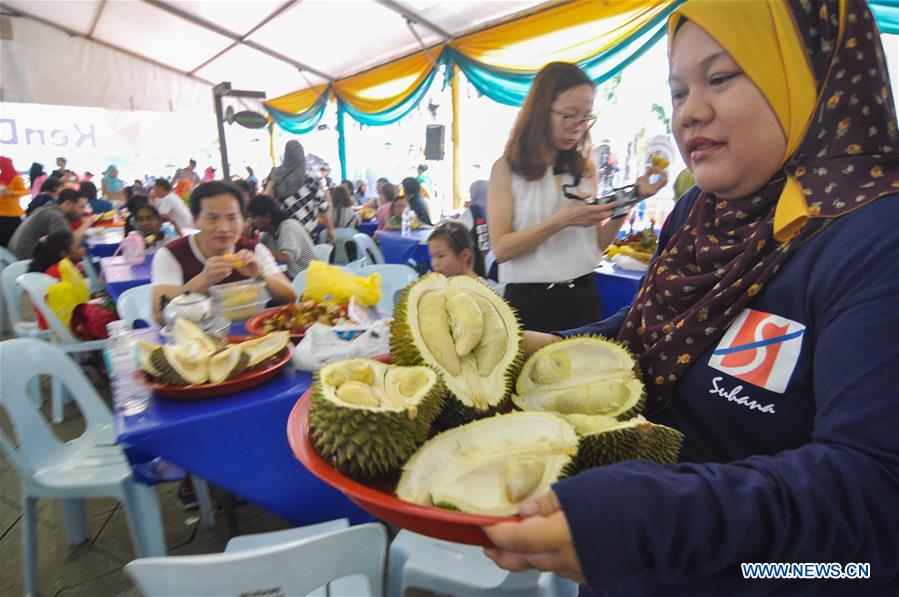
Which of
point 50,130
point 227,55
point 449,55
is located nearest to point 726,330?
point 449,55

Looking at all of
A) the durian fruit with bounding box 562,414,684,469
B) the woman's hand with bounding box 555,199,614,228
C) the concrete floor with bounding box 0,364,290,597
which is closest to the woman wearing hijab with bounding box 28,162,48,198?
the concrete floor with bounding box 0,364,290,597

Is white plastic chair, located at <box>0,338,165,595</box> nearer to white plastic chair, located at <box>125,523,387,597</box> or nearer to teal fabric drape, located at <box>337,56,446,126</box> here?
white plastic chair, located at <box>125,523,387,597</box>

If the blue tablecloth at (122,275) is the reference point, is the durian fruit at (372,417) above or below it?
above

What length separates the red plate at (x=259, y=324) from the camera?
1821 mm

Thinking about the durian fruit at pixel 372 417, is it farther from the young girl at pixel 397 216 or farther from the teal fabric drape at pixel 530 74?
the young girl at pixel 397 216

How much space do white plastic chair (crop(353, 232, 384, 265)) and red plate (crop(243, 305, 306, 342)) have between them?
3.22 meters

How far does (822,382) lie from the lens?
23.6 inches

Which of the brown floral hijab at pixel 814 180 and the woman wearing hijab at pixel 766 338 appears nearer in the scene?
the woman wearing hijab at pixel 766 338

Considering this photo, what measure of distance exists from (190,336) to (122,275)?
2425 millimetres

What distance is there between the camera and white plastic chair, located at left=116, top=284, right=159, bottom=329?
9.29 feet

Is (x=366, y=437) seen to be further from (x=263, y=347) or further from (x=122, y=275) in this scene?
(x=122, y=275)

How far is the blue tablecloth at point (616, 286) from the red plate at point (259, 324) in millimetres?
2100

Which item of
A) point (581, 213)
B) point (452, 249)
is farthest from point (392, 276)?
point (581, 213)

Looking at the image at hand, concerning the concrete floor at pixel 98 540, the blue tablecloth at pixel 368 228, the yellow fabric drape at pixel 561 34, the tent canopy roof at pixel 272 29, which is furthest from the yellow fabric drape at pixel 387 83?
the concrete floor at pixel 98 540
